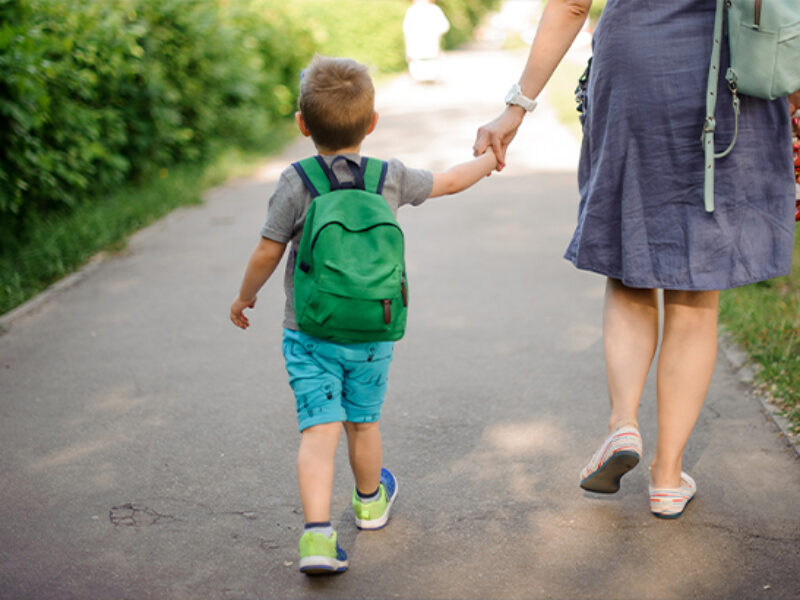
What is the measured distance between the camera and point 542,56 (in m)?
3.04

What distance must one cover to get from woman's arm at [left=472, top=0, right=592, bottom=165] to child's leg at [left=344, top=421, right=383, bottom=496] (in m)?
0.93

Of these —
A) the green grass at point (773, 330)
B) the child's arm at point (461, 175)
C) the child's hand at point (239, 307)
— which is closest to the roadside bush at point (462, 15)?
the green grass at point (773, 330)

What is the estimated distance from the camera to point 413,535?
9.50 ft

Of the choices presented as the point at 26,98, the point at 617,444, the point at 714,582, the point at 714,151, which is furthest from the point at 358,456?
the point at 26,98

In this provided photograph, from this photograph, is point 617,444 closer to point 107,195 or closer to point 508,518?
point 508,518

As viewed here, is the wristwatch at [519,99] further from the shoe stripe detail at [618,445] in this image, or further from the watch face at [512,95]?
the shoe stripe detail at [618,445]

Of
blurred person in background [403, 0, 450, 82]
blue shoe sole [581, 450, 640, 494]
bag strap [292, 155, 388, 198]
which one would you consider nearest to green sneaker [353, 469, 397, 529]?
blue shoe sole [581, 450, 640, 494]

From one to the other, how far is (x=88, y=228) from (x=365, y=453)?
4.71 metres

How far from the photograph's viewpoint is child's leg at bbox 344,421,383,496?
276 cm

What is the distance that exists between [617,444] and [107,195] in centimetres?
647

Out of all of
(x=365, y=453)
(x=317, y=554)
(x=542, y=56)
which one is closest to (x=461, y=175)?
(x=542, y=56)

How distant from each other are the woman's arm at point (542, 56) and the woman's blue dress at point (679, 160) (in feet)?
0.67

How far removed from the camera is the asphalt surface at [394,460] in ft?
8.75

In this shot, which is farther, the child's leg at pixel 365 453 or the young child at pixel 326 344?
the child's leg at pixel 365 453
